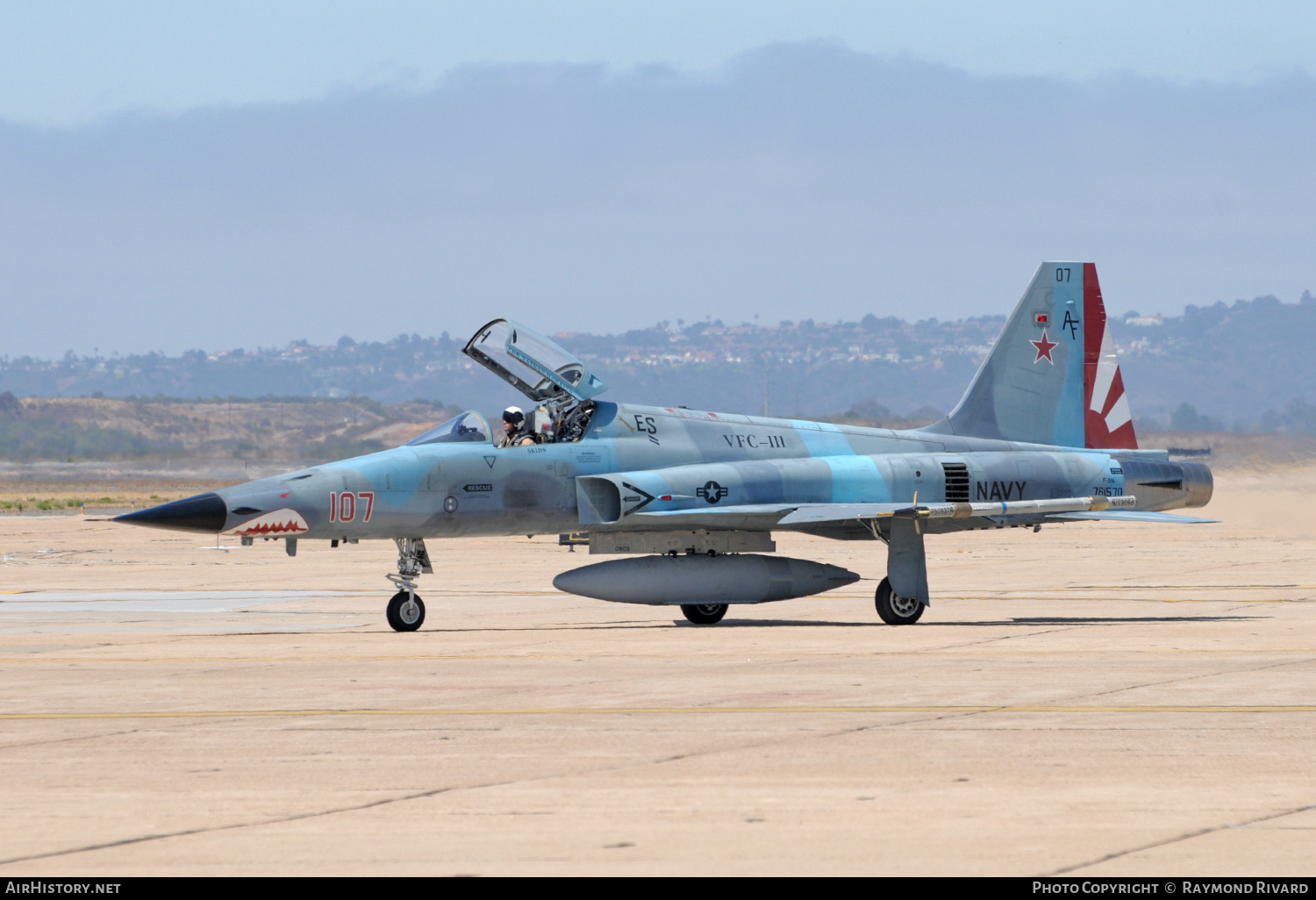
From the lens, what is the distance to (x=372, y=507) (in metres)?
18.3

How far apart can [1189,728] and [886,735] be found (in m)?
2.05

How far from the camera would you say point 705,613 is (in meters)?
20.7

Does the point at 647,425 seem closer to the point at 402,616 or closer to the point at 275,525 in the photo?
→ the point at 402,616

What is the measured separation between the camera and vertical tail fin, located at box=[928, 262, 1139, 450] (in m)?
23.5

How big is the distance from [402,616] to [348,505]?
154 centimetres

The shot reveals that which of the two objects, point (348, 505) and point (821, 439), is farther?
point (821, 439)

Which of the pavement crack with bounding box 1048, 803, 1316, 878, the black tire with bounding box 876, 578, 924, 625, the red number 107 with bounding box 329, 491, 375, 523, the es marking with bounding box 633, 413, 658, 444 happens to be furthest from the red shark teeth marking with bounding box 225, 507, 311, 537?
the pavement crack with bounding box 1048, 803, 1316, 878

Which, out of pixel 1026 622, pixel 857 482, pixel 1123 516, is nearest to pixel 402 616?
pixel 857 482

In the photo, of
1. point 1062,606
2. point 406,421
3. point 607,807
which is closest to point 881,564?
point 1062,606

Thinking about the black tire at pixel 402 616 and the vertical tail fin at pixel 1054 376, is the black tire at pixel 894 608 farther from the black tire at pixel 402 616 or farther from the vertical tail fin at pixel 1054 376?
the black tire at pixel 402 616

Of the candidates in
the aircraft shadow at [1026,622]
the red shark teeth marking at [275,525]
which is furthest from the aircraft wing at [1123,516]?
the red shark teeth marking at [275,525]

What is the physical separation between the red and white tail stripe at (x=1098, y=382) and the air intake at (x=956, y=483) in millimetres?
3412

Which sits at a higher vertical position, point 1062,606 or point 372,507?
point 372,507
